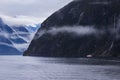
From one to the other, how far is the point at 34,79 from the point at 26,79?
283 cm

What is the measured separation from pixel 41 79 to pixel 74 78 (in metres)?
11.0

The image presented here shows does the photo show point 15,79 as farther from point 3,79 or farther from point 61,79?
point 61,79

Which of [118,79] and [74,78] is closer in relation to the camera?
[118,79]

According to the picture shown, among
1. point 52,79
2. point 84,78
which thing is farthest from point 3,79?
point 84,78

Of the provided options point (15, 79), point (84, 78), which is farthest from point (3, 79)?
point (84, 78)

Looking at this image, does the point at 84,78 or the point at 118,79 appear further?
the point at 84,78

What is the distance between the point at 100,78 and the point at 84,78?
20.9ft

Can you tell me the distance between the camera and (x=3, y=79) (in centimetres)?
13600

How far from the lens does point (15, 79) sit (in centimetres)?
13675

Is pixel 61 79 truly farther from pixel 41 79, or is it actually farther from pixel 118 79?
pixel 118 79

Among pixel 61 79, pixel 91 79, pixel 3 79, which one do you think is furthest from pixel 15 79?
pixel 91 79

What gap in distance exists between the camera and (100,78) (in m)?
138

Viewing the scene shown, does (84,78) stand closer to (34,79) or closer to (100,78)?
(100,78)

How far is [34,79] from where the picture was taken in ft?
448
